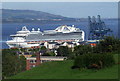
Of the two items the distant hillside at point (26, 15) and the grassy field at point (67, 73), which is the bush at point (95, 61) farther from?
the distant hillside at point (26, 15)

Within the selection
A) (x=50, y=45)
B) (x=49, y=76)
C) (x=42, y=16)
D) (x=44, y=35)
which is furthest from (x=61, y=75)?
(x=42, y=16)

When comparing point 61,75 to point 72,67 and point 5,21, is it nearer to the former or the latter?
point 72,67

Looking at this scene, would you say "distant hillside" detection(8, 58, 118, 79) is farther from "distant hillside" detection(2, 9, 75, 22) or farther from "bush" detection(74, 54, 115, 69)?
"distant hillside" detection(2, 9, 75, 22)

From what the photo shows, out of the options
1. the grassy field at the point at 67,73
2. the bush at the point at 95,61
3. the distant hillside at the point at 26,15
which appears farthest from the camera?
the distant hillside at the point at 26,15

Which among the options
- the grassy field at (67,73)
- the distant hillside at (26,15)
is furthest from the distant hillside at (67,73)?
the distant hillside at (26,15)

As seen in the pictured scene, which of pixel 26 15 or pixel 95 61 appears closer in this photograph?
pixel 95 61

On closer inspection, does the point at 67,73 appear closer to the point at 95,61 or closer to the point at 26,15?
the point at 95,61

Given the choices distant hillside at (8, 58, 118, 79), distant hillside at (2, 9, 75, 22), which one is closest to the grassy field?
distant hillside at (8, 58, 118, 79)

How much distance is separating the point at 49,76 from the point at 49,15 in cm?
15099

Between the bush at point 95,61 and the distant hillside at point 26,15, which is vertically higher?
the distant hillside at point 26,15

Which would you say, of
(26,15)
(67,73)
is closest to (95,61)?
(67,73)

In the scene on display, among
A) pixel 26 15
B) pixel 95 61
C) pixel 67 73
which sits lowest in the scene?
pixel 67 73

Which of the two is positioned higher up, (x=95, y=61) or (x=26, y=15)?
(x=26, y=15)

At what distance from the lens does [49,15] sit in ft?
510
